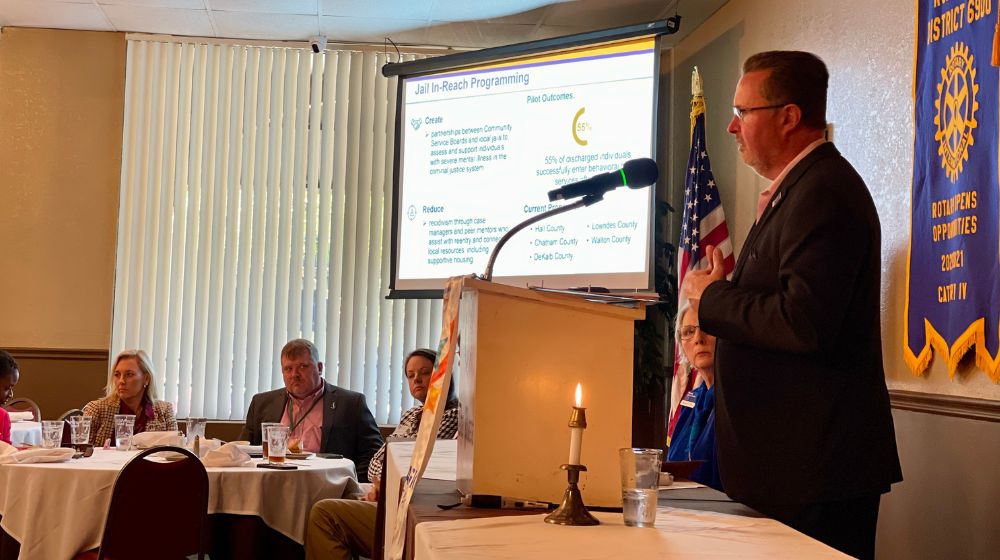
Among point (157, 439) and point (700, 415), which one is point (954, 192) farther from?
point (157, 439)

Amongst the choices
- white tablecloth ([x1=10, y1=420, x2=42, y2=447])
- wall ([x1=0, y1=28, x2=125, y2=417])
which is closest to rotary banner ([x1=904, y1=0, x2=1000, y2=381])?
white tablecloth ([x1=10, y1=420, x2=42, y2=447])

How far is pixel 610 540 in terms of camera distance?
4.44ft

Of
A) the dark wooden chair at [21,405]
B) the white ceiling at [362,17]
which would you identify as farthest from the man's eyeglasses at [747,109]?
the dark wooden chair at [21,405]

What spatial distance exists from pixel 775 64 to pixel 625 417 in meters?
0.88

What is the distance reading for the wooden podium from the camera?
1644 millimetres

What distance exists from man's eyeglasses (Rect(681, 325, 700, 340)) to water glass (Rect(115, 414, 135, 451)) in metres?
2.49

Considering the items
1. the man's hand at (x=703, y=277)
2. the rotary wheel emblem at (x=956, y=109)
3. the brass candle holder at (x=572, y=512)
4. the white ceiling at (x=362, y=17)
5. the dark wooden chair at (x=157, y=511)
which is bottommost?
the dark wooden chair at (x=157, y=511)

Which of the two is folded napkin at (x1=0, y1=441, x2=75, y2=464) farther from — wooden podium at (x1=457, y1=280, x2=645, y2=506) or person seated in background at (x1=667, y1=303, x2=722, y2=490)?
wooden podium at (x1=457, y1=280, x2=645, y2=506)

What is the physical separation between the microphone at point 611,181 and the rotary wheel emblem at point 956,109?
1630mm

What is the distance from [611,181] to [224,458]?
9.13 ft

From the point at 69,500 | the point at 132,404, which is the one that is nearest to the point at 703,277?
the point at 69,500

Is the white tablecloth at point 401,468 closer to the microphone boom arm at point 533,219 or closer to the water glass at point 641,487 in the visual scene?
the microphone boom arm at point 533,219

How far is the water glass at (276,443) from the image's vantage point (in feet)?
14.0

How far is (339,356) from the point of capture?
21.2 feet
